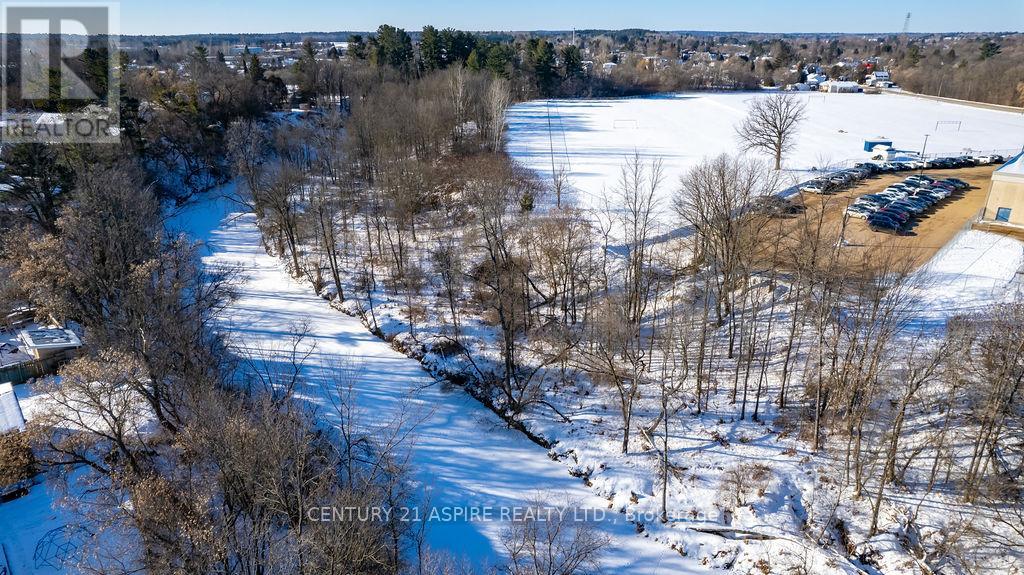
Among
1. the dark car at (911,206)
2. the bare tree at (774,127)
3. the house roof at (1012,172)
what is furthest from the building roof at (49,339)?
the house roof at (1012,172)

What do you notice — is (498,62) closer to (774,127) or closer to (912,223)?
(774,127)

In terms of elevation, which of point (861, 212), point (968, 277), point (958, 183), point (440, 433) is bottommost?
point (440, 433)

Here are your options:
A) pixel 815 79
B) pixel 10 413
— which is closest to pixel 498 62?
pixel 10 413

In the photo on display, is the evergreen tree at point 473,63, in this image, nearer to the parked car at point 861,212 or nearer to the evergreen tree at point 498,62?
the evergreen tree at point 498,62

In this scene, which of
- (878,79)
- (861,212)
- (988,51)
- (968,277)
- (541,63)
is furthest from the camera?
(878,79)

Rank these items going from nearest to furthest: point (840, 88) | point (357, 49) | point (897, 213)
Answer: point (897, 213) → point (357, 49) → point (840, 88)

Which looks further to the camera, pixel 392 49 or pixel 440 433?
pixel 392 49

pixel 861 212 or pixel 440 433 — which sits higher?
pixel 861 212

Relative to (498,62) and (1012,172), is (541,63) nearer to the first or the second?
(498,62)
